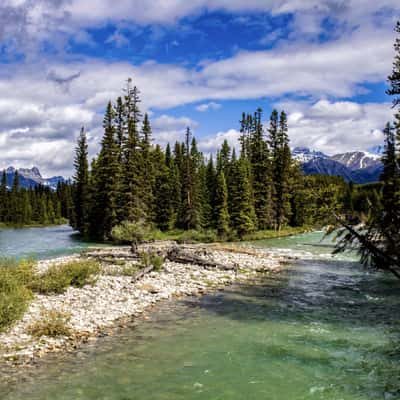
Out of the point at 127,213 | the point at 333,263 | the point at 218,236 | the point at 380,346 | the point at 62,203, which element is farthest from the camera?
the point at 62,203

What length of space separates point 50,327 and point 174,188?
1765 inches

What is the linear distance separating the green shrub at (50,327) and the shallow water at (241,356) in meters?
1.28

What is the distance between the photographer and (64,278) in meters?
18.4

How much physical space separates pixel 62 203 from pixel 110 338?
119488 mm

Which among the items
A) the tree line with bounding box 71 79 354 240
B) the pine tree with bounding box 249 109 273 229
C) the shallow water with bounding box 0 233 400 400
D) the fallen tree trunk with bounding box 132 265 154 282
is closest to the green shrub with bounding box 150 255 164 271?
the fallen tree trunk with bounding box 132 265 154 282

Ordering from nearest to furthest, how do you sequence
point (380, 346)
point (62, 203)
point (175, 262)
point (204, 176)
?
point (380, 346)
point (175, 262)
point (204, 176)
point (62, 203)

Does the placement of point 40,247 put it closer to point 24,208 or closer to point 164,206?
point 164,206

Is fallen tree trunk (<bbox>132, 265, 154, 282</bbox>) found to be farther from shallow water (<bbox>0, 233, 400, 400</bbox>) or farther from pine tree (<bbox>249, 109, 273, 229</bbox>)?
pine tree (<bbox>249, 109, 273, 229</bbox>)

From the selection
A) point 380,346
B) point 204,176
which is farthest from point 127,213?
point 380,346

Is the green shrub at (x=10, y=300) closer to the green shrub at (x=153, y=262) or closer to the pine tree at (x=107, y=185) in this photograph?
the green shrub at (x=153, y=262)

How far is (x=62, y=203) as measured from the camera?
4968 inches

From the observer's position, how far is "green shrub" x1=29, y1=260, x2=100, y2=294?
58.7 ft

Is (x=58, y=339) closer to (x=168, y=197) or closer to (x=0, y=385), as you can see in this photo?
(x=0, y=385)

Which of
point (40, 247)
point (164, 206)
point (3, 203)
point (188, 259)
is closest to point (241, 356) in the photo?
point (188, 259)
